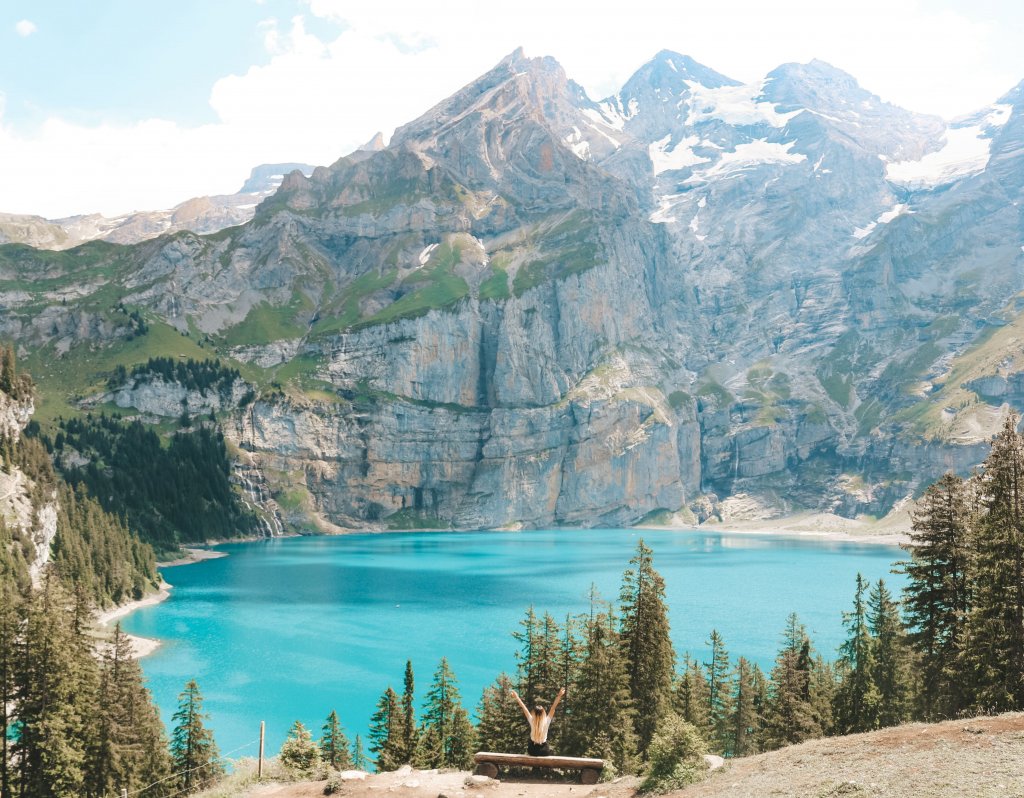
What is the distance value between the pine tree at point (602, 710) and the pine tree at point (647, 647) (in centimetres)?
148

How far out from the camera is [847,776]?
22219mm

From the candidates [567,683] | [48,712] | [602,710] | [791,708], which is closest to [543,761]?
[602,710]

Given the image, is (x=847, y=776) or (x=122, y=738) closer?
(x=847, y=776)

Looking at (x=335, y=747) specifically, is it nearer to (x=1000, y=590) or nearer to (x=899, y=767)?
(x=1000, y=590)

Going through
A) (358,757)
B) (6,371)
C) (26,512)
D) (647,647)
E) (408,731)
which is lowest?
(358,757)

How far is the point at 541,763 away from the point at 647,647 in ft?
80.9

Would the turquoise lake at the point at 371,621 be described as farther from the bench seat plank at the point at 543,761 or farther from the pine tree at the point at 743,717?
the bench seat plank at the point at 543,761

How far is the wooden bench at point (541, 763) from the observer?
92.4ft

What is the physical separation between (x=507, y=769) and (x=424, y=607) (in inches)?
4178

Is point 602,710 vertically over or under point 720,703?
over

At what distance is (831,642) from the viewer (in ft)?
340

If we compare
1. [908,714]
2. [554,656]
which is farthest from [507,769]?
[908,714]

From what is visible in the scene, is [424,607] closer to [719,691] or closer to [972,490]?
[719,691]

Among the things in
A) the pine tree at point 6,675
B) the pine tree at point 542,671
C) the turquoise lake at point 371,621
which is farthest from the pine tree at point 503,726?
the pine tree at point 6,675
